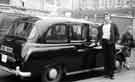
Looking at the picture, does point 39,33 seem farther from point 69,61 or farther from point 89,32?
point 89,32

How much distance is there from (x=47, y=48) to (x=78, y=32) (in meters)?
1.23

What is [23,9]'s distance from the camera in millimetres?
13836

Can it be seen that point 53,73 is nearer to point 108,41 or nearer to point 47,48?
point 47,48

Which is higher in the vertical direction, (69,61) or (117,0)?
(117,0)

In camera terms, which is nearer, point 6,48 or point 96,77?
point 6,48

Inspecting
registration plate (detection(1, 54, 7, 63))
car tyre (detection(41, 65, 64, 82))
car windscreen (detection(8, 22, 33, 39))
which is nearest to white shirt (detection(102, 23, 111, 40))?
car tyre (detection(41, 65, 64, 82))

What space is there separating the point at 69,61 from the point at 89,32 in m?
1.17

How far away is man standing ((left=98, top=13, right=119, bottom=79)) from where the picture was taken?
7109 millimetres

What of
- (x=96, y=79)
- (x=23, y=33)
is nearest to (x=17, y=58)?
(x=23, y=33)

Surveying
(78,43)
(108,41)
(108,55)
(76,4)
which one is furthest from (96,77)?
(76,4)

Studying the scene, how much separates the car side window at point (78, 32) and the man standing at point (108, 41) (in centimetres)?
59

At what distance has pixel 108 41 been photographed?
711 cm

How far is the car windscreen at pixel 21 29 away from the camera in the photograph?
20.1 feet

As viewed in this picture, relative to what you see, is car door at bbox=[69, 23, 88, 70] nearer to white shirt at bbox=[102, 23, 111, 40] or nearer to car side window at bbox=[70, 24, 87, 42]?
car side window at bbox=[70, 24, 87, 42]
